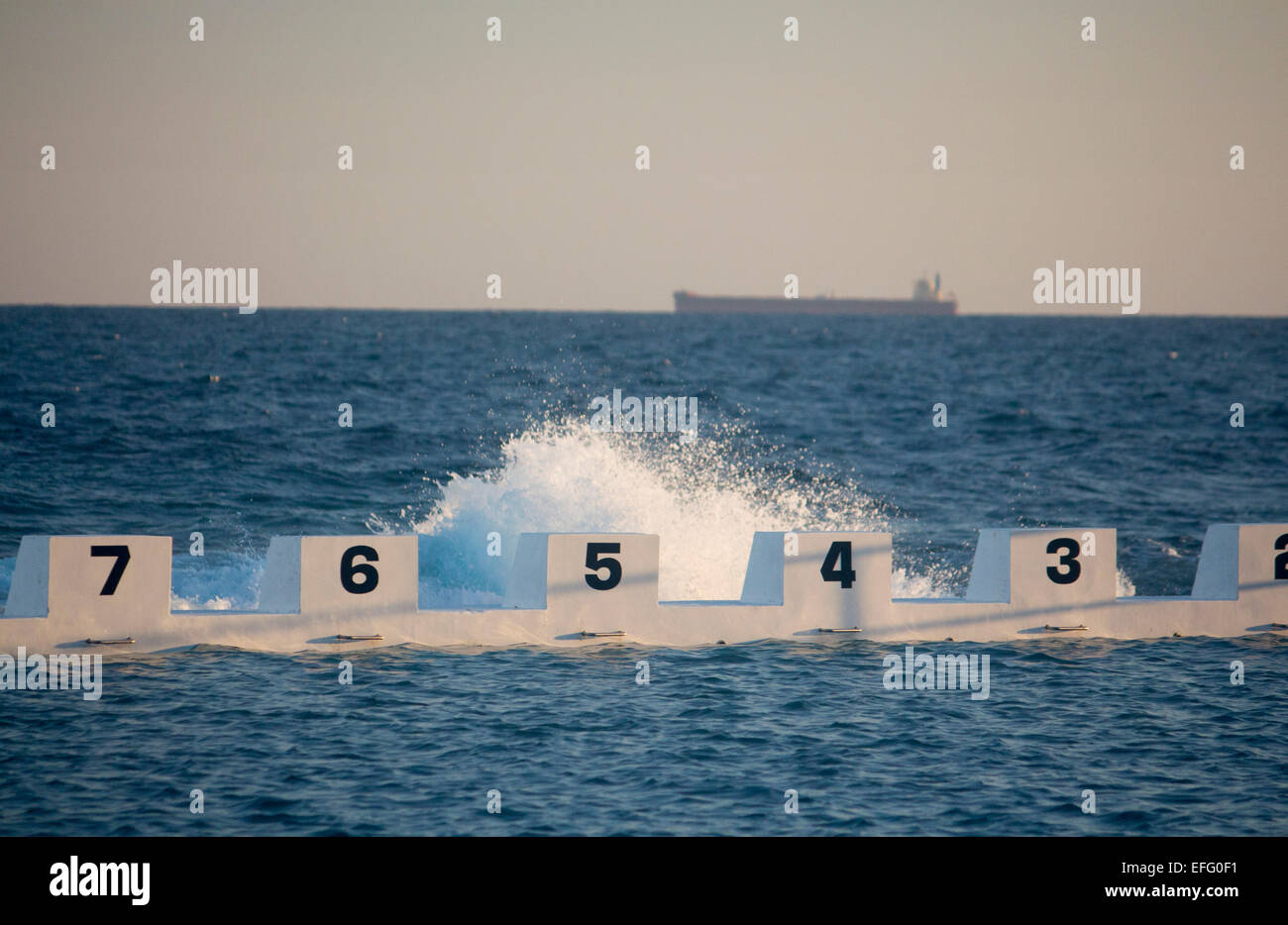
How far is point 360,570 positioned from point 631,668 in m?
2.77

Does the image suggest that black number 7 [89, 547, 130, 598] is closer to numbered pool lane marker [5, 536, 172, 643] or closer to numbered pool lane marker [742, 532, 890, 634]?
numbered pool lane marker [5, 536, 172, 643]

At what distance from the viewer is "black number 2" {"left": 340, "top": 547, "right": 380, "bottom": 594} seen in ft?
42.2

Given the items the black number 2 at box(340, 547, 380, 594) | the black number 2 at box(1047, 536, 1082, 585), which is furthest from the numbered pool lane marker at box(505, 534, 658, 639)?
the black number 2 at box(1047, 536, 1082, 585)

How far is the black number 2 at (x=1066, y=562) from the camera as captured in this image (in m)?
14.3

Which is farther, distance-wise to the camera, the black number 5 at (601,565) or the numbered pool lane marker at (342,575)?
the black number 5 at (601,565)

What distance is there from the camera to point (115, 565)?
12250mm

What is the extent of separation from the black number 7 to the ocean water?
0.74 meters

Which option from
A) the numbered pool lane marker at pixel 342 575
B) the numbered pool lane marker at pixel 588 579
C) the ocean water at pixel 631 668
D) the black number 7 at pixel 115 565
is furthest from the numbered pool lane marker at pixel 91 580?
the numbered pool lane marker at pixel 588 579

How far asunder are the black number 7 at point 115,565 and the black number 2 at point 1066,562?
927 centimetres

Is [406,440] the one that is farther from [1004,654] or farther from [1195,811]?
[1195,811]

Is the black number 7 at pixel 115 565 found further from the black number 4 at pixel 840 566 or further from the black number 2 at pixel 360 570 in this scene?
the black number 4 at pixel 840 566

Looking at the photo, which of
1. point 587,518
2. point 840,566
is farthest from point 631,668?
point 587,518

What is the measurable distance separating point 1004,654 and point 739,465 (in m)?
22.1
